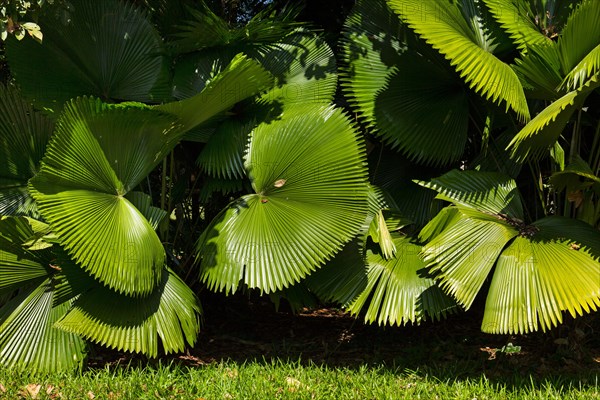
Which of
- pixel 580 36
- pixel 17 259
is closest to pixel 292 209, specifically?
pixel 17 259

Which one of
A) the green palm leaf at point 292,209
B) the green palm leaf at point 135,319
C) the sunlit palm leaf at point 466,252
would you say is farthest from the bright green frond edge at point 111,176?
the sunlit palm leaf at point 466,252

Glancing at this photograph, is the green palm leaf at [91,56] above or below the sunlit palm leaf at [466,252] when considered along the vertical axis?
above

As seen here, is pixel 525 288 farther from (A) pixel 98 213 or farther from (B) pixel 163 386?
(A) pixel 98 213

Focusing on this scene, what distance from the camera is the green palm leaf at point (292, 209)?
14.0ft

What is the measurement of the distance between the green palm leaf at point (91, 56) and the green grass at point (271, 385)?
6.17ft

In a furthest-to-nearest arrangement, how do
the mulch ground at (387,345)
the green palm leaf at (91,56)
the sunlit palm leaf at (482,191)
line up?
the green palm leaf at (91,56)
the mulch ground at (387,345)
the sunlit palm leaf at (482,191)

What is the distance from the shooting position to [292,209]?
14.3 ft

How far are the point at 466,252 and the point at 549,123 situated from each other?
0.86 meters

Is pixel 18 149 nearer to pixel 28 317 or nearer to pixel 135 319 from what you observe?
pixel 28 317

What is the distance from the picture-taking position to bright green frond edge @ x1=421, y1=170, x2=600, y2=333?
12.5ft

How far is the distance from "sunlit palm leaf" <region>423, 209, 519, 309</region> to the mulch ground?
637 mm

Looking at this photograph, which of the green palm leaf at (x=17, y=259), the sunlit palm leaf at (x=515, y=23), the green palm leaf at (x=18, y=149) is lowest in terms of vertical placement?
the green palm leaf at (x=17, y=259)

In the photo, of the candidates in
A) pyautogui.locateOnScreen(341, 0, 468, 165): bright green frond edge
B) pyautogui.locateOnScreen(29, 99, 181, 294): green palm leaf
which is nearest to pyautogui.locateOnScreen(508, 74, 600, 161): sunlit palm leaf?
pyautogui.locateOnScreen(341, 0, 468, 165): bright green frond edge

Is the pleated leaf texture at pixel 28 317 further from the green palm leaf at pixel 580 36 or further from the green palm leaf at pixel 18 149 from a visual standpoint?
the green palm leaf at pixel 580 36
